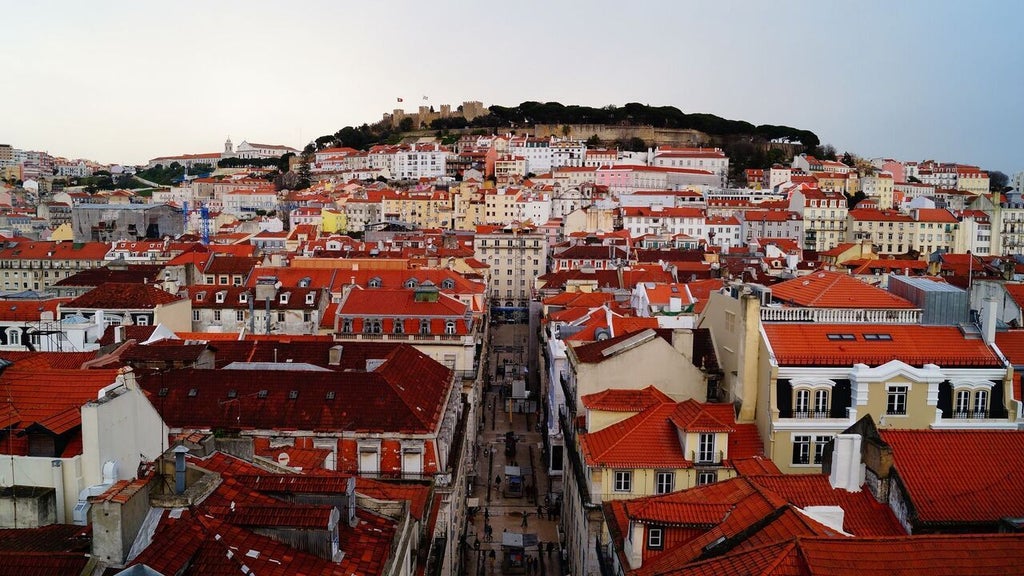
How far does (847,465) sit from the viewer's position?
17266mm

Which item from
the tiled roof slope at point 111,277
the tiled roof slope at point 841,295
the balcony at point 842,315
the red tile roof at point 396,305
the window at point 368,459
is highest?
the tiled roof slope at point 841,295

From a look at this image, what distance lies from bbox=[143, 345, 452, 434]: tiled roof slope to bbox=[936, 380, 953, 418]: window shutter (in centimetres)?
1552

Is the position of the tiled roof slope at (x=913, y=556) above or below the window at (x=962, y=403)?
above

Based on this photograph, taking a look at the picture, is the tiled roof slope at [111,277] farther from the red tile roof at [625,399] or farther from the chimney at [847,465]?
the chimney at [847,465]

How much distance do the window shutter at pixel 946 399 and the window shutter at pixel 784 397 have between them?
4.62m

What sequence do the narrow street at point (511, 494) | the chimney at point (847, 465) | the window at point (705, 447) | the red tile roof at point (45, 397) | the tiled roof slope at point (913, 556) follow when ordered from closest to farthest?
the tiled roof slope at point (913, 556)
the red tile roof at point (45, 397)
the chimney at point (847, 465)
the window at point (705, 447)
the narrow street at point (511, 494)

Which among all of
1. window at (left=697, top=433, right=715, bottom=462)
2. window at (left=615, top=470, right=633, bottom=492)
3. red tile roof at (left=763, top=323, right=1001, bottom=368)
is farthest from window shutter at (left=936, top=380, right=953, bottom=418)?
window at (left=615, top=470, right=633, bottom=492)

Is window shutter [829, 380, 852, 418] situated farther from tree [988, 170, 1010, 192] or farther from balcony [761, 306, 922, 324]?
tree [988, 170, 1010, 192]

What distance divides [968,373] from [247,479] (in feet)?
69.9

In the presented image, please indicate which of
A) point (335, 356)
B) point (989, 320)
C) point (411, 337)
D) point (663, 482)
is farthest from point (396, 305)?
point (989, 320)

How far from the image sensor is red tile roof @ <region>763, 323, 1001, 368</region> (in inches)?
1019

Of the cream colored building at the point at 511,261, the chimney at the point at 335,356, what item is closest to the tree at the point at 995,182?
the cream colored building at the point at 511,261

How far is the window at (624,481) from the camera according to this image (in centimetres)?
2497

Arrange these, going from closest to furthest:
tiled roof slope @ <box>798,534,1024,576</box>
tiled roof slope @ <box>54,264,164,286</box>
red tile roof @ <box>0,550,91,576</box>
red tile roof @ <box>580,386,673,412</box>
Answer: red tile roof @ <box>0,550,91,576</box> → tiled roof slope @ <box>798,534,1024,576</box> → red tile roof @ <box>580,386,673,412</box> → tiled roof slope @ <box>54,264,164,286</box>
